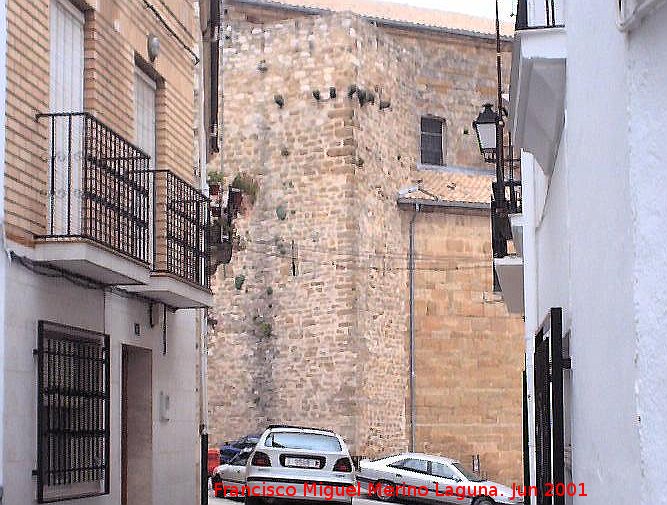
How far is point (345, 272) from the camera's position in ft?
100

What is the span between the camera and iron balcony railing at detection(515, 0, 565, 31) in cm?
626

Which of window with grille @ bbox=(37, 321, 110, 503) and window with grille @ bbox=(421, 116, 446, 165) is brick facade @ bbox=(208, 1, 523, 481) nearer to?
window with grille @ bbox=(421, 116, 446, 165)

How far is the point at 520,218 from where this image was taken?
1454 cm

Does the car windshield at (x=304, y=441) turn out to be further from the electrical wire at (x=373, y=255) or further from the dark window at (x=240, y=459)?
the electrical wire at (x=373, y=255)

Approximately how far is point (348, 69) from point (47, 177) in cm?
2108

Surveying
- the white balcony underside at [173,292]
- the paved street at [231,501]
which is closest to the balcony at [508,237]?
the white balcony underside at [173,292]

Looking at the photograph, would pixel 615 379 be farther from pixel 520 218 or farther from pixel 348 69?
pixel 348 69

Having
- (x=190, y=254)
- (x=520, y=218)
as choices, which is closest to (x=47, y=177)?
(x=190, y=254)

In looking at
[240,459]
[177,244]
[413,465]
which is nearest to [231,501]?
[240,459]

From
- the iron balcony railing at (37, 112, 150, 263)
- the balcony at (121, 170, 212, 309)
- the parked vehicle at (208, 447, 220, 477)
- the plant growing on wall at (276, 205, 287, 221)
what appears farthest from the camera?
the plant growing on wall at (276, 205, 287, 221)

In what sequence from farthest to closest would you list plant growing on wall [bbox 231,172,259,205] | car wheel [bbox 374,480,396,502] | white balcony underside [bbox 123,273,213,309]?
plant growing on wall [bbox 231,172,259,205]
car wheel [bbox 374,480,396,502]
white balcony underside [bbox 123,273,213,309]

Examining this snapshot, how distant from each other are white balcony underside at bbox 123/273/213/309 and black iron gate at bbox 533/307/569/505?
5133 millimetres

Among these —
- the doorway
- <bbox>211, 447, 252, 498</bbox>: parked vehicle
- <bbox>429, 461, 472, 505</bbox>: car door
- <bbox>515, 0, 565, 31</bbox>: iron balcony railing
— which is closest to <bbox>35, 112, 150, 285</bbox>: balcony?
the doorway

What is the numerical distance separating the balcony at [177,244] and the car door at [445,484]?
11.5m
